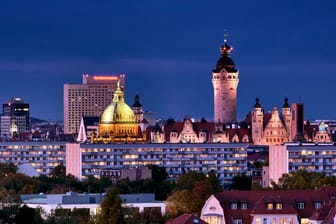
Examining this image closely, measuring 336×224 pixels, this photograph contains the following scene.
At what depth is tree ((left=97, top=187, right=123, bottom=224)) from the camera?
107 m

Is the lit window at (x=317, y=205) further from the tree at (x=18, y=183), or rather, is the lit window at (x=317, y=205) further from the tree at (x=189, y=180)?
the tree at (x=18, y=183)

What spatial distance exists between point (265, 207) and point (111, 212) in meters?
9.31

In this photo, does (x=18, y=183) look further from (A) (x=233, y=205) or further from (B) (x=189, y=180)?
(A) (x=233, y=205)

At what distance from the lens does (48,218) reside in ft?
360

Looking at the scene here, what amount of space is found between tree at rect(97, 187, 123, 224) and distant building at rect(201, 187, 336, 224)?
527 centimetres

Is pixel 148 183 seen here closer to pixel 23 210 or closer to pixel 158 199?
pixel 158 199

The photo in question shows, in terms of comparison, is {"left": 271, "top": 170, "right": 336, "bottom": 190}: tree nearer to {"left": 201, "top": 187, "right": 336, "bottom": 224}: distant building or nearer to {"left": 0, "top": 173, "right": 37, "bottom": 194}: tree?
{"left": 201, "top": 187, "right": 336, "bottom": 224}: distant building

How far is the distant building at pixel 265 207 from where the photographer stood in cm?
10906

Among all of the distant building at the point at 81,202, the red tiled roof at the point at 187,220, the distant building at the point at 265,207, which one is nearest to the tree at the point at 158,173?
the distant building at the point at 81,202

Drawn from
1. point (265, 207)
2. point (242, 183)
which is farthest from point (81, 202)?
point (242, 183)

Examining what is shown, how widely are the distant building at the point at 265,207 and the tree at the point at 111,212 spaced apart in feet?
17.3

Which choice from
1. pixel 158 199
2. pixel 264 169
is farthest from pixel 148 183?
pixel 264 169

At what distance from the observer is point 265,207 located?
110 meters

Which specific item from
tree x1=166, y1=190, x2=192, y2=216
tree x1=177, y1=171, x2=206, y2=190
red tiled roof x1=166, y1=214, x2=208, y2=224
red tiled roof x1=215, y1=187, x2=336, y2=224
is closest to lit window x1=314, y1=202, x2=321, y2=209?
red tiled roof x1=215, y1=187, x2=336, y2=224
